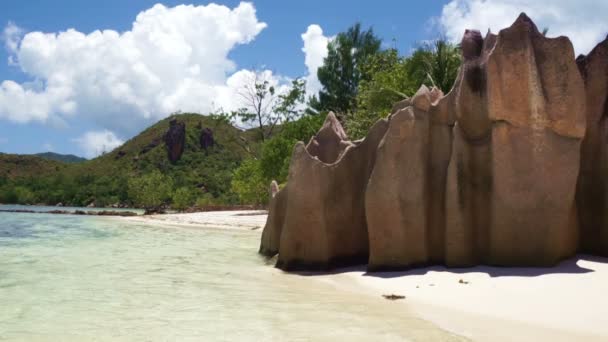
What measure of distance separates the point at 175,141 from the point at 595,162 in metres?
76.5

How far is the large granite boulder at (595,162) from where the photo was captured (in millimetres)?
7926

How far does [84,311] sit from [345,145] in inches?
233

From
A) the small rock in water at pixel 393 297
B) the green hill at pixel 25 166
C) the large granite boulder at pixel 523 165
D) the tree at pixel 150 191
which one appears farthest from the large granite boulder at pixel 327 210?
the green hill at pixel 25 166

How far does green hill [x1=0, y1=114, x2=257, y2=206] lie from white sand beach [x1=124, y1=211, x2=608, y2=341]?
182ft

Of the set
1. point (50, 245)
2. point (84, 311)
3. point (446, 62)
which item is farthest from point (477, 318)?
point (446, 62)

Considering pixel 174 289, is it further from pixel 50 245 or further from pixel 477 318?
pixel 50 245

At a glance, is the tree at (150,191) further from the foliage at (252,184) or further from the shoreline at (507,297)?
the shoreline at (507,297)

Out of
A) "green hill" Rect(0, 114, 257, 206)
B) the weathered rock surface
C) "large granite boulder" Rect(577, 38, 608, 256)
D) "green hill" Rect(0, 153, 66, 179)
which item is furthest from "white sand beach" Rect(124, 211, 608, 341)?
"green hill" Rect(0, 153, 66, 179)

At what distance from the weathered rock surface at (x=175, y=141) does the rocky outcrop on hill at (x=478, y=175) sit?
241ft

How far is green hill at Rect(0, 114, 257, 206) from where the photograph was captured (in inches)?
2699

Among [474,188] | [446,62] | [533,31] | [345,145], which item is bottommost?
[474,188]

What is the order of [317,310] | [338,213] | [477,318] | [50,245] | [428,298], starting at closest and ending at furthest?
1. [477,318]
2. [317,310]
3. [428,298]
4. [338,213]
5. [50,245]

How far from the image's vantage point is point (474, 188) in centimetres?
790

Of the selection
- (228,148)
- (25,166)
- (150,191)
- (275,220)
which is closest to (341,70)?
(150,191)
